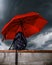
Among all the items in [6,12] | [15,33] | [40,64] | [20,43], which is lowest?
[40,64]

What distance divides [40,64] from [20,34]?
2.29 ft

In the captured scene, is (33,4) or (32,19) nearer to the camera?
(32,19)

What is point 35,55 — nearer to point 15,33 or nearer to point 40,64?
point 40,64

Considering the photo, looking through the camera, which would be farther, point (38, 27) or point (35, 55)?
point (38, 27)

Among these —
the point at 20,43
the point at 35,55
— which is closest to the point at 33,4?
the point at 20,43

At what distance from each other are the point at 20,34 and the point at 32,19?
36 centimetres

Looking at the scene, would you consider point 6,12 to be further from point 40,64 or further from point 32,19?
point 40,64

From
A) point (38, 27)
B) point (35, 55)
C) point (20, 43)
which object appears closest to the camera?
point (35, 55)

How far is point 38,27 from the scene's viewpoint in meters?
3.61

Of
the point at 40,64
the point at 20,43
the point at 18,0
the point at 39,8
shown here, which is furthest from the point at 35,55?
the point at 18,0

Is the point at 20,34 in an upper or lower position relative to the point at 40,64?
upper

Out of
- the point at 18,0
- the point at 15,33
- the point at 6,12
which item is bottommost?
the point at 15,33

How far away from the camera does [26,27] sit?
11.9 feet

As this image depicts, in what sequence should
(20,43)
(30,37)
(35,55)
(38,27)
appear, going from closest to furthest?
(35,55), (20,43), (38,27), (30,37)
